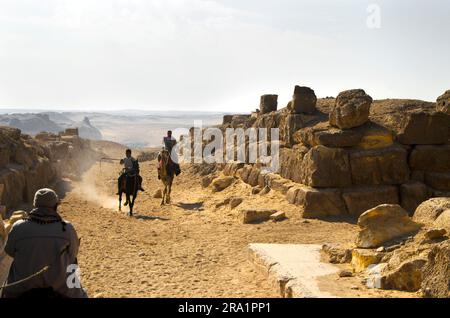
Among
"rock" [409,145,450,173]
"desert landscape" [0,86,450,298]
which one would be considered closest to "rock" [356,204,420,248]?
"desert landscape" [0,86,450,298]

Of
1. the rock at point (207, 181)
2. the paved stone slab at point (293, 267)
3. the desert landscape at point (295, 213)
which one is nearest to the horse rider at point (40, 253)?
the desert landscape at point (295, 213)

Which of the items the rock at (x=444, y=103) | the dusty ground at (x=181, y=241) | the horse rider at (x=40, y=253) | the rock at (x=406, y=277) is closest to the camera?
the horse rider at (x=40, y=253)

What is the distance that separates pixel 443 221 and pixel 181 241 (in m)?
5.50

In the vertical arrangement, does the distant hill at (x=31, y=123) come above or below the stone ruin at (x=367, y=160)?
below

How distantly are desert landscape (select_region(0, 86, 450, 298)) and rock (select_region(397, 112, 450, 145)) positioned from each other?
0.09 ft

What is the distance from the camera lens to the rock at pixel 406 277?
6078mm

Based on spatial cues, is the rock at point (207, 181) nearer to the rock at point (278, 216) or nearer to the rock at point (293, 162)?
the rock at point (293, 162)

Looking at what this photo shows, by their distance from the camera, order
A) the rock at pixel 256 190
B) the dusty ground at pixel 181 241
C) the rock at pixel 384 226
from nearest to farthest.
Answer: the dusty ground at pixel 181 241
the rock at pixel 384 226
the rock at pixel 256 190

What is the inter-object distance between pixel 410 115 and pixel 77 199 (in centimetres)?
1069

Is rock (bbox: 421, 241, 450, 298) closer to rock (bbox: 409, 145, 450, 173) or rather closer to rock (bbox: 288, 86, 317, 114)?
rock (bbox: 409, 145, 450, 173)

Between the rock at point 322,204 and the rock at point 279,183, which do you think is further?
the rock at point 279,183

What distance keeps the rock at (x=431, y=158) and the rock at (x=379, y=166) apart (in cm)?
32
